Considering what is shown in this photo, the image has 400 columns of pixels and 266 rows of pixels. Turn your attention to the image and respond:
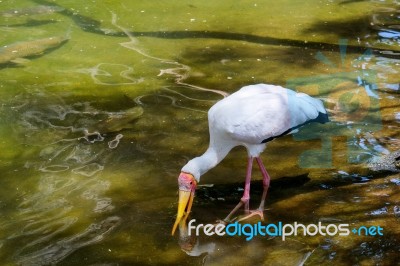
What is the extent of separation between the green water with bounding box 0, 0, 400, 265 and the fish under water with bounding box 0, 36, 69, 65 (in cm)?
9

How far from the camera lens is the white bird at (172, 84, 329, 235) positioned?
498 cm

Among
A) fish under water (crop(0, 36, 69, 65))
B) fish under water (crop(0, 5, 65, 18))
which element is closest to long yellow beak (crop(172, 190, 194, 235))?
fish under water (crop(0, 36, 69, 65))

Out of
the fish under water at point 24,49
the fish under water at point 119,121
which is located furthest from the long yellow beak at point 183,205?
the fish under water at point 24,49

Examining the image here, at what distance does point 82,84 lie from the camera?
754 cm

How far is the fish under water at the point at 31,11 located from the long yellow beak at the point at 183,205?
590cm

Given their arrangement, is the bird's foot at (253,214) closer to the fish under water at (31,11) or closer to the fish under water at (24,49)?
the fish under water at (24,49)

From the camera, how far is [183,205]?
4.74 m

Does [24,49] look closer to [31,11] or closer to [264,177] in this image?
[31,11]

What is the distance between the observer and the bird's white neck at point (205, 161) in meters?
4.87

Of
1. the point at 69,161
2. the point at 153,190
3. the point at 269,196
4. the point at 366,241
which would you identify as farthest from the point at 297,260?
the point at 69,161

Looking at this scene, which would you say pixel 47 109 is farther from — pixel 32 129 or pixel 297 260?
pixel 297 260

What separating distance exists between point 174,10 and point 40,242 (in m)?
5.77

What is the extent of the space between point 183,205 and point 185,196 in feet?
0.21

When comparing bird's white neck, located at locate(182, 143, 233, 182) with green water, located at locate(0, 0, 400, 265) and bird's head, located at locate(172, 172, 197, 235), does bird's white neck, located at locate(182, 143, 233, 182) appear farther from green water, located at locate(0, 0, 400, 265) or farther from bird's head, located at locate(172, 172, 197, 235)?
green water, located at locate(0, 0, 400, 265)
